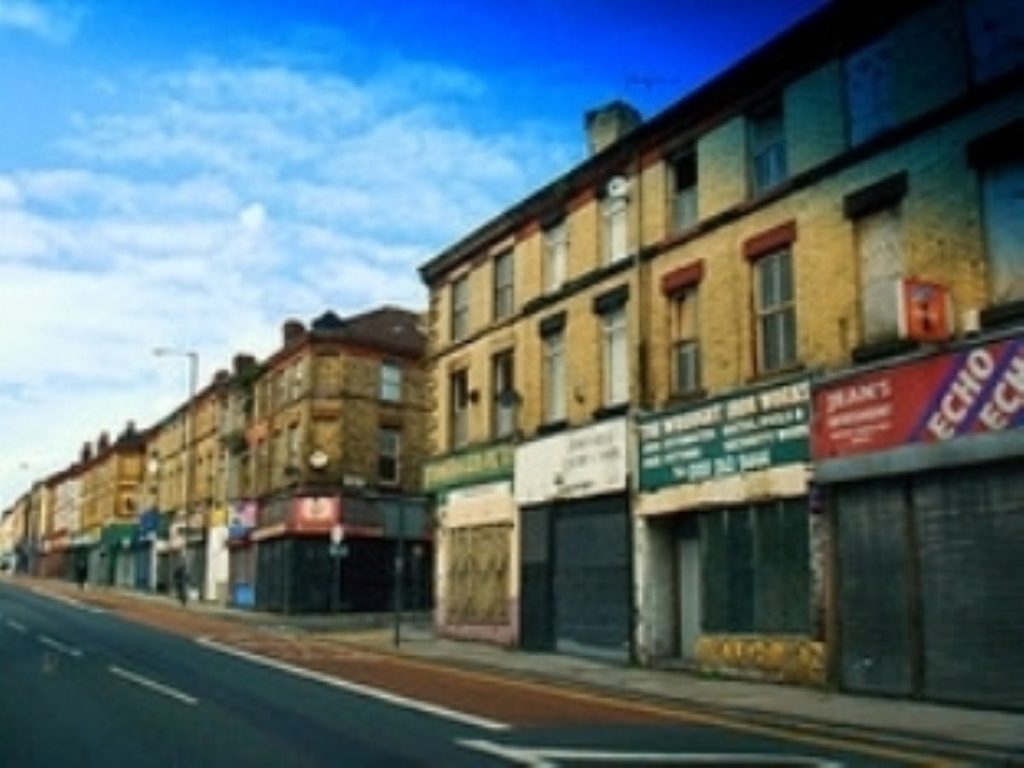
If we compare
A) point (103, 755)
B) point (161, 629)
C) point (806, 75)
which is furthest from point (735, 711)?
point (161, 629)

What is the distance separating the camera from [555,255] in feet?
95.1

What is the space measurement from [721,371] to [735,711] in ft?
25.6

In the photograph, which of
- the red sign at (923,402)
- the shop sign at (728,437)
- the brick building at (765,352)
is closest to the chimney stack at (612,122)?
the brick building at (765,352)

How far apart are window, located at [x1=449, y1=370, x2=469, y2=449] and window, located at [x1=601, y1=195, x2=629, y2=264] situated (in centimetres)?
722

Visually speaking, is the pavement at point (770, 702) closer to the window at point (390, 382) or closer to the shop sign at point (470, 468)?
the shop sign at point (470, 468)

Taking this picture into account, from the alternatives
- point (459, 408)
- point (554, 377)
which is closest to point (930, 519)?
point (554, 377)

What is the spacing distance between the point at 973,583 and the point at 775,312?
6421mm

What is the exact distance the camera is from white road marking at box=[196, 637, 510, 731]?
1443 centimetres

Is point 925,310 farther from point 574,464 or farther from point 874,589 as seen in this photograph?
point 574,464

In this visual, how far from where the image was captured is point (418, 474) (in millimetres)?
50281

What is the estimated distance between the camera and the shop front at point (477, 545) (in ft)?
97.1

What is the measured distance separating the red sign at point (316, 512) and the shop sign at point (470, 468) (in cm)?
1333

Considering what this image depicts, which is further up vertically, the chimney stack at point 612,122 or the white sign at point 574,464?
the chimney stack at point 612,122

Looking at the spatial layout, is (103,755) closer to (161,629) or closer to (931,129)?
(931,129)
